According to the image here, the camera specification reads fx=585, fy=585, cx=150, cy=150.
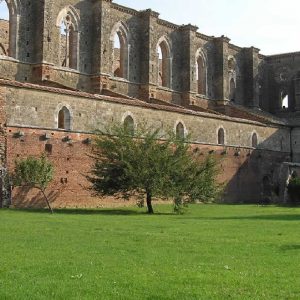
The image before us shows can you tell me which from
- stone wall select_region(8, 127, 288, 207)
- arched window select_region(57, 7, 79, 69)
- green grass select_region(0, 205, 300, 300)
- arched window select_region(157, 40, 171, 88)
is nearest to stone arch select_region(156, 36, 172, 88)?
arched window select_region(157, 40, 171, 88)

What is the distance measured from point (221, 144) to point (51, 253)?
85.3 ft

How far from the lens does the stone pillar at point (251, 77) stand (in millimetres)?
48438

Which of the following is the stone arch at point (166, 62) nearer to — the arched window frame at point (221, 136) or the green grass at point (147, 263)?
the arched window frame at point (221, 136)

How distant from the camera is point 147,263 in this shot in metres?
9.49

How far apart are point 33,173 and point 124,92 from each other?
1508cm

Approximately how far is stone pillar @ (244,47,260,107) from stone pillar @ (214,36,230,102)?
4752mm

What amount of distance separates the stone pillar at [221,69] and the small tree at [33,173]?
924 inches

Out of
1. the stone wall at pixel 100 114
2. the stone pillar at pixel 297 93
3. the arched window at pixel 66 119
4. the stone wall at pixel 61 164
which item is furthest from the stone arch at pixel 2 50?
the stone pillar at pixel 297 93

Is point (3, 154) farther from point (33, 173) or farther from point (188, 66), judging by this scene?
point (188, 66)

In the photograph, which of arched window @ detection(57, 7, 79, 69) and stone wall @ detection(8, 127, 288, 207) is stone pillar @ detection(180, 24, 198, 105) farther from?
stone wall @ detection(8, 127, 288, 207)

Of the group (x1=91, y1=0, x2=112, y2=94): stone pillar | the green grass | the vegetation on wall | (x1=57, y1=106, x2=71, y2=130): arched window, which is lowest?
the green grass

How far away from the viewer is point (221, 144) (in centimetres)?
3559

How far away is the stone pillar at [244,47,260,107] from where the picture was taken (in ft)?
159

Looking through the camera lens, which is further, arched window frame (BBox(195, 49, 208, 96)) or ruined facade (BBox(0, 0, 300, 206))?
arched window frame (BBox(195, 49, 208, 96))
